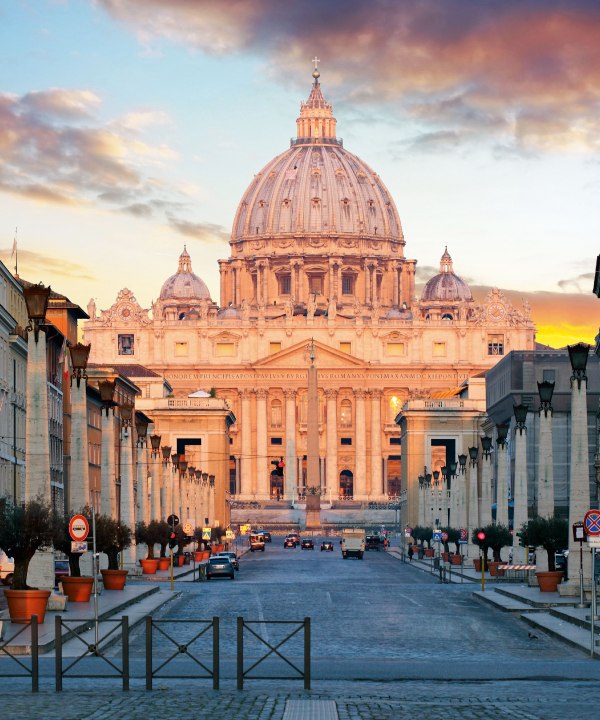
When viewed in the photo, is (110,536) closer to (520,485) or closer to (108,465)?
(108,465)

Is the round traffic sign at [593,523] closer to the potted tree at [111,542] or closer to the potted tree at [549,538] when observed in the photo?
the potted tree at [549,538]

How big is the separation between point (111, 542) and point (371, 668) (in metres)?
24.7

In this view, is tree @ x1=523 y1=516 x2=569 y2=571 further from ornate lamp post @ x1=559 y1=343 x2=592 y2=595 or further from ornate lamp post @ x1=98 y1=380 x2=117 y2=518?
ornate lamp post @ x1=98 y1=380 x2=117 y2=518

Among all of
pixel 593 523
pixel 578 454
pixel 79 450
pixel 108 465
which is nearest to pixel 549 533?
pixel 578 454

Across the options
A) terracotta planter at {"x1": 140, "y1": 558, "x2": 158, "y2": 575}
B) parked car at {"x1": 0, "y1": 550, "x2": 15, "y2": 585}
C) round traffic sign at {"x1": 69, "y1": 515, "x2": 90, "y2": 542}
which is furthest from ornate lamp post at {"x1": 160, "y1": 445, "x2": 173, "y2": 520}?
round traffic sign at {"x1": 69, "y1": 515, "x2": 90, "y2": 542}

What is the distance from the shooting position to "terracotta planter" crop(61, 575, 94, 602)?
4266 cm

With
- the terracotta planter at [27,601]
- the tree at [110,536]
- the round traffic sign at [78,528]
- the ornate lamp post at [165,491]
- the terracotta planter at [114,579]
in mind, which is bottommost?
the terracotta planter at [114,579]

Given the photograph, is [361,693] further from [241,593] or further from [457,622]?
[241,593]

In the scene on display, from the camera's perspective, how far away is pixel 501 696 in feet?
79.5

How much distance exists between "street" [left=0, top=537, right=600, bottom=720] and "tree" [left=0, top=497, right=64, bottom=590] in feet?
8.69

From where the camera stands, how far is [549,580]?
167 ft

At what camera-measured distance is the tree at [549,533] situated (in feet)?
170

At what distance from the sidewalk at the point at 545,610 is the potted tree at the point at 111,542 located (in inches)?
401

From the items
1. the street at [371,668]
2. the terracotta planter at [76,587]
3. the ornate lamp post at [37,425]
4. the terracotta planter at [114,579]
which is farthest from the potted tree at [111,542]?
the ornate lamp post at [37,425]
